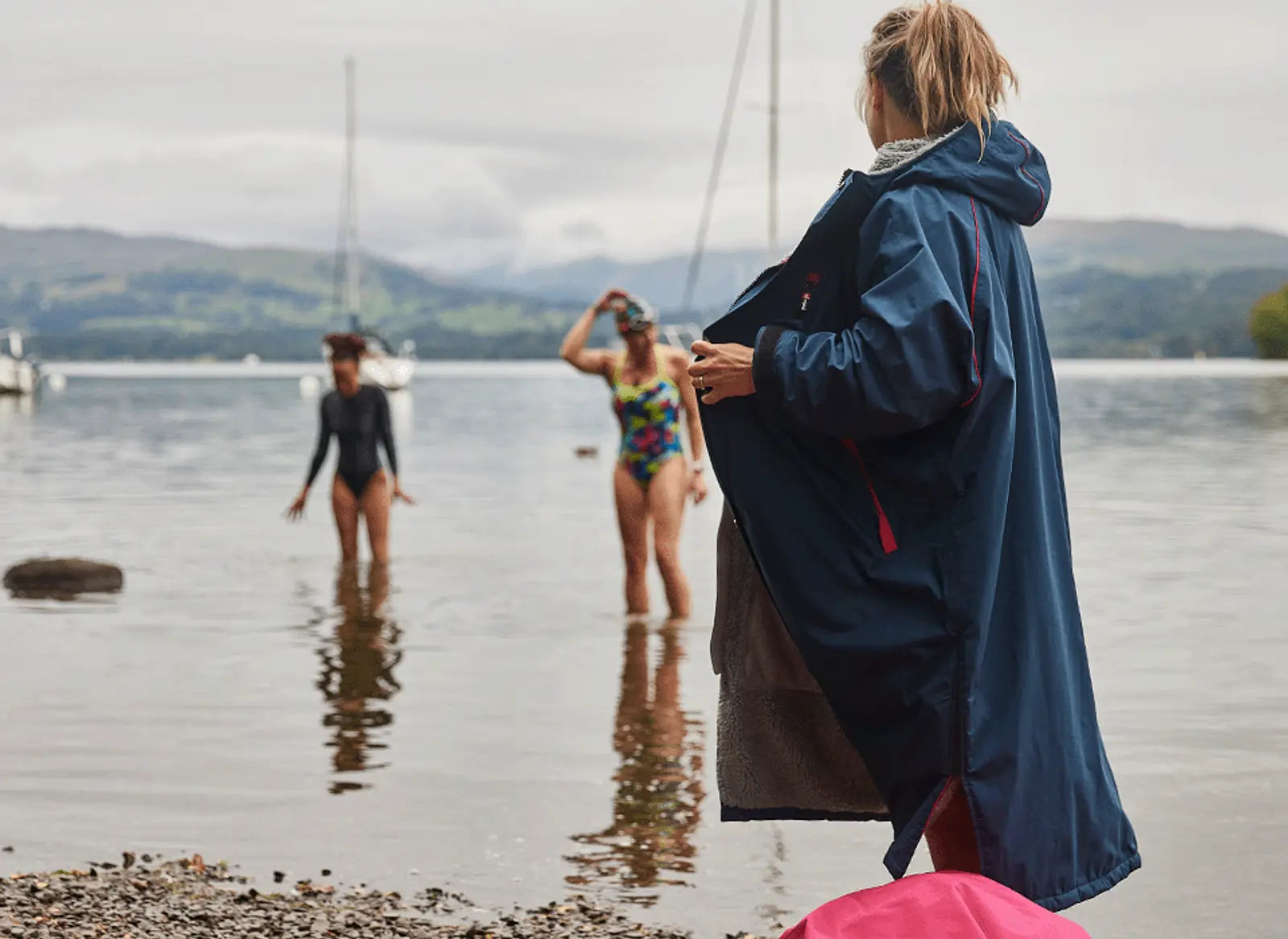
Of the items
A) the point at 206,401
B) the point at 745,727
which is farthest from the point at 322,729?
the point at 206,401

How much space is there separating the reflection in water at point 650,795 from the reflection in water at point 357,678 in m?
0.95

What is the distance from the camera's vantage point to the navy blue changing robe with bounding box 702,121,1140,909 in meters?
3.04

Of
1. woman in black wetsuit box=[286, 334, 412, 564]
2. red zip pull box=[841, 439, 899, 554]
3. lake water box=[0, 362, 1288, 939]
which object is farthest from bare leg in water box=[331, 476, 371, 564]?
red zip pull box=[841, 439, 899, 554]

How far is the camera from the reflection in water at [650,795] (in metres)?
5.31

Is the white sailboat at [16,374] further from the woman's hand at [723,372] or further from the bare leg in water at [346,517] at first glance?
the woman's hand at [723,372]

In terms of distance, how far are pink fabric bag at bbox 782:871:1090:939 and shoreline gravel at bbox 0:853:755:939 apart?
158 cm

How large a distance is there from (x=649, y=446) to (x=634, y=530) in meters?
0.50

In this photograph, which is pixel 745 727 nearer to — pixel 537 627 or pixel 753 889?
pixel 753 889

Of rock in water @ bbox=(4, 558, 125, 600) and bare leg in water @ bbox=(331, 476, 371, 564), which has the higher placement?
bare leg in water @ bbox=(331, 476, 371, 564)

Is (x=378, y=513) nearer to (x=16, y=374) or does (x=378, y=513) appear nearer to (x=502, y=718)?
(x=502, y=718)

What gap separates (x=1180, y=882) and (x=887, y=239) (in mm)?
2898

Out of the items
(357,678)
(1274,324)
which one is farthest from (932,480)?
(1274,324)

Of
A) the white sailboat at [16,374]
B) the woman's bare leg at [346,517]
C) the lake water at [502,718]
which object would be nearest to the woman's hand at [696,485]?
the lake water at [502,718]

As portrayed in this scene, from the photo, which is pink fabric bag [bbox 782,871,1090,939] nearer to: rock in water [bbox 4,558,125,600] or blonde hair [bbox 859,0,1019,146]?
blonde hair [bbox 859,0,1019,146]
